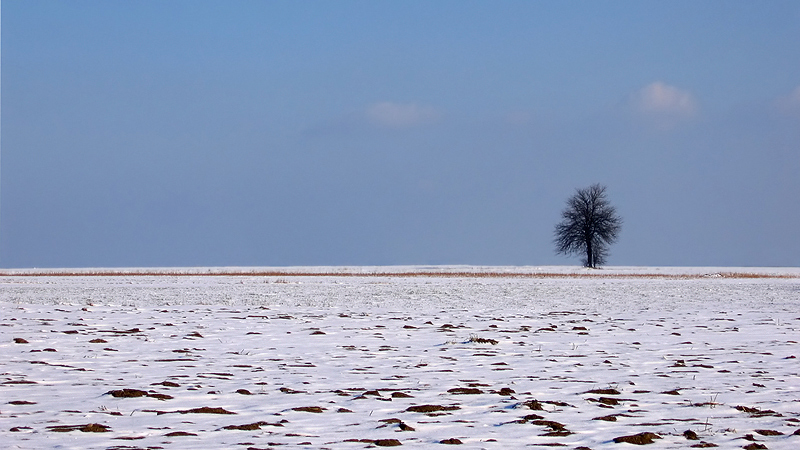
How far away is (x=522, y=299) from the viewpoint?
2650 cm

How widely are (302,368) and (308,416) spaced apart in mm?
3272

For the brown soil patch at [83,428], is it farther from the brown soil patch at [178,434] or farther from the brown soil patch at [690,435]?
the brown soil patch at [690,435]

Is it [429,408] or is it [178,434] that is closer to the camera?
[178,434]

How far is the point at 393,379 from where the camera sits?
34.1 feet

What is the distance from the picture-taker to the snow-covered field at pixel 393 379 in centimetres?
732

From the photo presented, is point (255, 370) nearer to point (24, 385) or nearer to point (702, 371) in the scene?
point (24, 385)

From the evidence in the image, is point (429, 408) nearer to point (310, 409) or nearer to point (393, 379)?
point (310, 409)

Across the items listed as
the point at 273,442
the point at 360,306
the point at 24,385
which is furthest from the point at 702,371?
the point at 360,306

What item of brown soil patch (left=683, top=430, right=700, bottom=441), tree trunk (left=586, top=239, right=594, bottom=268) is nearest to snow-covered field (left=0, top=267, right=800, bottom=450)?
brown soil patch (left=683, top=430, right=700, bottom=441)

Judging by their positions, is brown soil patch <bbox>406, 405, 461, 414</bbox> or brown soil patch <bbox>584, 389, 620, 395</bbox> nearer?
brown soil patch <bbox>406, 405, 461, 414</bbox>

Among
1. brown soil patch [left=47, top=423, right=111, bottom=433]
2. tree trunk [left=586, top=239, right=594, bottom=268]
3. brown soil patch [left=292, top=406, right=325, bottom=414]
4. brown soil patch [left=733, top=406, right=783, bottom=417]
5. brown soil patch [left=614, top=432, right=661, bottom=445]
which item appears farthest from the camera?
tree trunk [left=586, top=239, right=594, bottom=268]

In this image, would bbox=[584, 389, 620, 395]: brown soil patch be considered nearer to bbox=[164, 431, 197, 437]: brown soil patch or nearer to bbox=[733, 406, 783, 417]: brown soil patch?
bbox=[733, 406, 783, 417]: brown soil patch

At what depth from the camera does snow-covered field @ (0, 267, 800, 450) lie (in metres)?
7.32

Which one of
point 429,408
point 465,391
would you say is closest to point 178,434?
point 429,408
